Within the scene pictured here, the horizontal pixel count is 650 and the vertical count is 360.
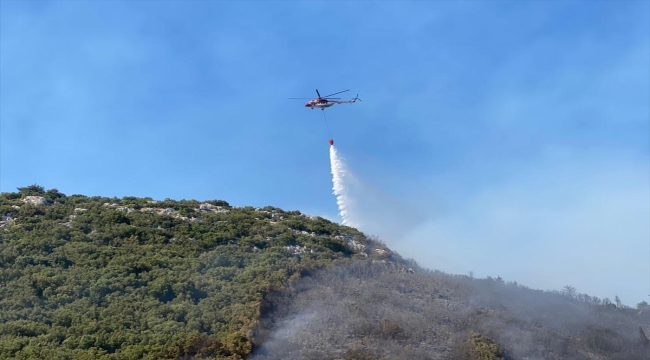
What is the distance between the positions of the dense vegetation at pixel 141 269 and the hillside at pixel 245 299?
0.34ft

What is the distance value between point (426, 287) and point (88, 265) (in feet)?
70.1

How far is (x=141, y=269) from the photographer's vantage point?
4778 centimetres

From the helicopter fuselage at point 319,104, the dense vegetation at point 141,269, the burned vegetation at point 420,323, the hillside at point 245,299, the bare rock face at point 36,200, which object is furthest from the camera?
the helicopter fuselage at point 319,104

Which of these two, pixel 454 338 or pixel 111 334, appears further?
pixel 454 338

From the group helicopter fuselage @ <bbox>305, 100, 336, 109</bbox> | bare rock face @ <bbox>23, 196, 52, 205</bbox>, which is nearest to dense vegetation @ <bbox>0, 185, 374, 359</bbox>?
bare rock face @ <bbox>23, 196, 52, 205</bbox>

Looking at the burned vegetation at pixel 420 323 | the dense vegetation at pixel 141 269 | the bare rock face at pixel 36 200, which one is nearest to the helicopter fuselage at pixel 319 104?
the dense vegetation at pixel 141 269

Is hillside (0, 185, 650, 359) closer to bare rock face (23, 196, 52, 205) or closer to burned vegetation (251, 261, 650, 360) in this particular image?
burned vegetation (251, 261, 650, 360)

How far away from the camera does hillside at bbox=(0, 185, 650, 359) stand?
37781mm

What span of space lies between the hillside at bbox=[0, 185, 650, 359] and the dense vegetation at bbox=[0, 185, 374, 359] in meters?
0.10

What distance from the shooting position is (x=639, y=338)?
151 feet

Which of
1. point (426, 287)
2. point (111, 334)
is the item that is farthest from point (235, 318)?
point (426, 287)

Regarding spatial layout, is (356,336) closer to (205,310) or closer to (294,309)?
(294,309)

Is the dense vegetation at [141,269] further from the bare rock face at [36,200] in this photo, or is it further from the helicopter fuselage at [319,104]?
the helicopter fuselage at [319,104]

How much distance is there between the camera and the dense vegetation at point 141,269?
37.2 m
